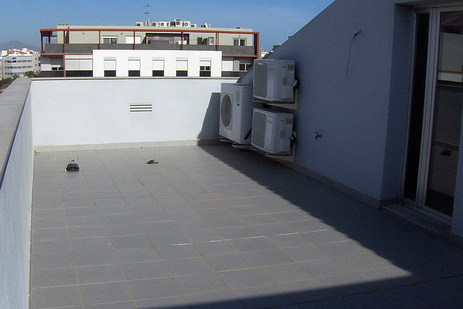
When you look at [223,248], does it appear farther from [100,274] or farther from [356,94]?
[356,94]

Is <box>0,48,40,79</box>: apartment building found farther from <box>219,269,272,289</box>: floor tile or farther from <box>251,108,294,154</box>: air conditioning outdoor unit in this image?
<box>219,269,272,289</box>: floor tile

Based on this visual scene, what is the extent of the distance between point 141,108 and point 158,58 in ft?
79.5

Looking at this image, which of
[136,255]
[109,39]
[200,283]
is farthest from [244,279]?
[109,39]

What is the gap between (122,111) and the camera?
34.0 feet

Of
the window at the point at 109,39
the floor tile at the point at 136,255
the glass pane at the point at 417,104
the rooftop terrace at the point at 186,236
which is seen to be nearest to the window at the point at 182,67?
the window at the point at 109,39

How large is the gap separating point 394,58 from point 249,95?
371 centimetres

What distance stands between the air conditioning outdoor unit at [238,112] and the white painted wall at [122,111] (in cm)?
81

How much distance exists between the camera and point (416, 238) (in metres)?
5.59

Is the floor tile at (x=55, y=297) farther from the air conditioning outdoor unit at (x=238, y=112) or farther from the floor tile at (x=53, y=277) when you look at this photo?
the air conditioning outdoor unit at (x=238, y=112)

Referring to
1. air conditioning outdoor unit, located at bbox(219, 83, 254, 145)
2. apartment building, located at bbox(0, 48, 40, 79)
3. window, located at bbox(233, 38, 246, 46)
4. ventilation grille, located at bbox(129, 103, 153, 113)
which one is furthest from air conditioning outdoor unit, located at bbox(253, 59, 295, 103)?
apartment building, located at bbox(0, 48, 40, 79)

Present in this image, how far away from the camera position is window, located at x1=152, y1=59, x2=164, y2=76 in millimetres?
33750

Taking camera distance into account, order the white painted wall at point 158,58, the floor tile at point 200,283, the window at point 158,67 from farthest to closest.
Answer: the window at point 158,67, the white painted wall at point 158,58, the floor tile at point 200,283

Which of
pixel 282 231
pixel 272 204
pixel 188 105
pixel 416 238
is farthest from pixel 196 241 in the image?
pixel 188 105

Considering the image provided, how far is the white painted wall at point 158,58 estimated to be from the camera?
31.6m
